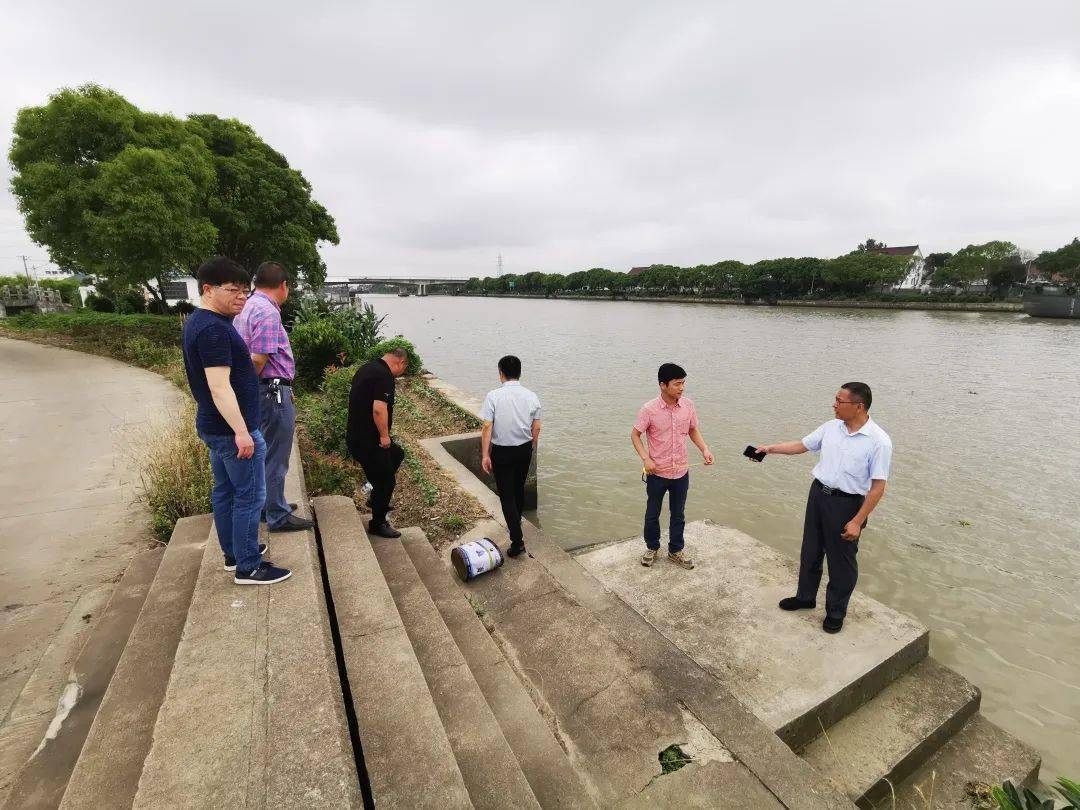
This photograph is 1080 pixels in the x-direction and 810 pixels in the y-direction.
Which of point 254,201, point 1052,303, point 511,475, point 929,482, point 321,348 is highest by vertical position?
point 254,201

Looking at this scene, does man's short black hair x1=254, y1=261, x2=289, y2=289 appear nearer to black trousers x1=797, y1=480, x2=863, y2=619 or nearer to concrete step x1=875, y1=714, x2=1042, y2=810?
black trousers x1=797, y1=480, x2=863, y2=619

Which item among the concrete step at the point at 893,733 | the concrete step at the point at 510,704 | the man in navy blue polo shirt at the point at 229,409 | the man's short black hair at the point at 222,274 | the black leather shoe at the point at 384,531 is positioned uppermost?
the man's short black hair at the point at 222,274

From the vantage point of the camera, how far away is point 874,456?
3.25 metres

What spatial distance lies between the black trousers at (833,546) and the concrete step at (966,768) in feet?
2.92

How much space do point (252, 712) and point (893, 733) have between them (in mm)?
3485

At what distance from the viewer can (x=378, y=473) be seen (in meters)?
4.14

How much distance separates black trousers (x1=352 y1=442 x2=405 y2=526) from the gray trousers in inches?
21.7

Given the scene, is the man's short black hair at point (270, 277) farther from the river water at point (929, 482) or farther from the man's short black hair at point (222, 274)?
the river water at point (929, 482)

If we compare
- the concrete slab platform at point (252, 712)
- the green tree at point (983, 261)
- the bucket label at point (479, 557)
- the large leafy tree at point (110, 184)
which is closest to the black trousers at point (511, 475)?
the bucket label at point (479, 557)

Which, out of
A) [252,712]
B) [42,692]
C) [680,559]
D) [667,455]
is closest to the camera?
[252,712]

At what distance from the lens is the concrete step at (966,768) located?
274 cm

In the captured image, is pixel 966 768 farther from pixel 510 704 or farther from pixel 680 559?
pixel 510 704

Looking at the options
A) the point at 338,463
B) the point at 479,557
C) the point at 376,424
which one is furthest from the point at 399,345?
the point at 479,557

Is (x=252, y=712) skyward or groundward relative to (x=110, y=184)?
groundward
